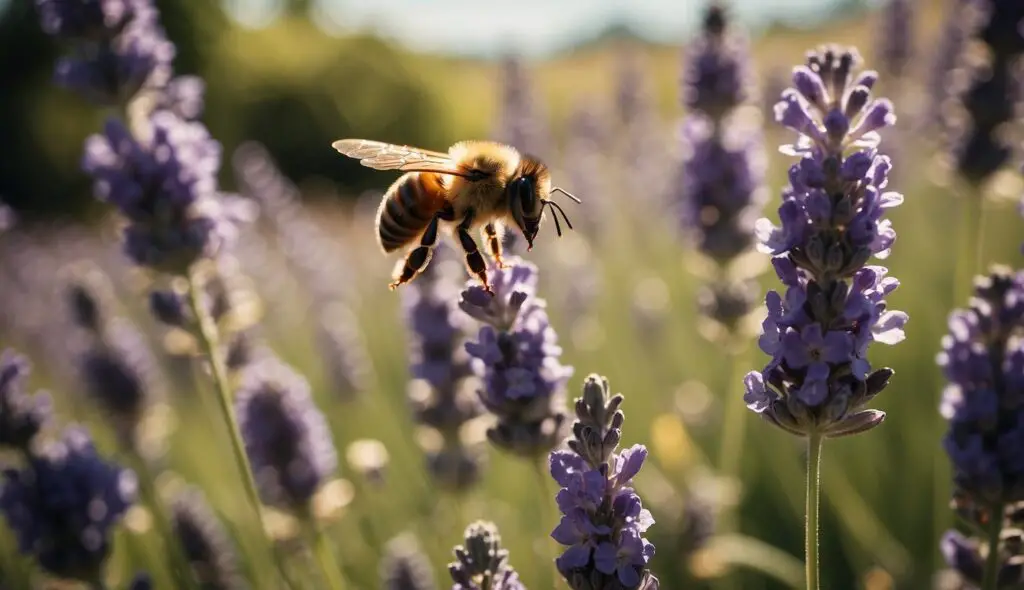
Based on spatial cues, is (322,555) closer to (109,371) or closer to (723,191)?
(109,371)

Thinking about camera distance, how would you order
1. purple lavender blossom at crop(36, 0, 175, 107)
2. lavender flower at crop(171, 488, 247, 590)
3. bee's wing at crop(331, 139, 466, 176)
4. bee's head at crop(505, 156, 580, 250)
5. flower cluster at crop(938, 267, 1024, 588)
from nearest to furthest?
flower cluster at crop(938, 267, 1024, 588) → bee's head at crop(505, 156, 580, 250) → bee's wing at crop(331, 139, 466, 176) → purple lavender blossom at crop(36, 0, 175, 107) → lavender flower at crop(171, 488, 247, 590)

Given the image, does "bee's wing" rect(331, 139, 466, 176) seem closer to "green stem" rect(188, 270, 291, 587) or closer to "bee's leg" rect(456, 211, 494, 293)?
"bee's leg" rect(456, 211, 494, 293)

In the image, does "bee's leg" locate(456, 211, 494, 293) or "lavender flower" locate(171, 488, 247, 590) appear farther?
"lavender flower" locate(171, 488, 247, 590)

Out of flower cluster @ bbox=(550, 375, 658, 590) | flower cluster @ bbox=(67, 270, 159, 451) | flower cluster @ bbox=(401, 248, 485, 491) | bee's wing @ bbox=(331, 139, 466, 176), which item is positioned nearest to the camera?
flower cluster @ bbox=(550, 375, 658, 590)

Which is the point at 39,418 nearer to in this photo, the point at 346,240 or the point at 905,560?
the point at 905,560

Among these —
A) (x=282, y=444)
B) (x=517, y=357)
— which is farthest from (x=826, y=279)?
(x=282, y=444)

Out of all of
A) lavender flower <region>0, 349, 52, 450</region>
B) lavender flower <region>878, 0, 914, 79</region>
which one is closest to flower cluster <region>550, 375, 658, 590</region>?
lavender flower <region>0, 349, 52, 450</region>

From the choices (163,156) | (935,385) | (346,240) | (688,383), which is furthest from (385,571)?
(346,240)
